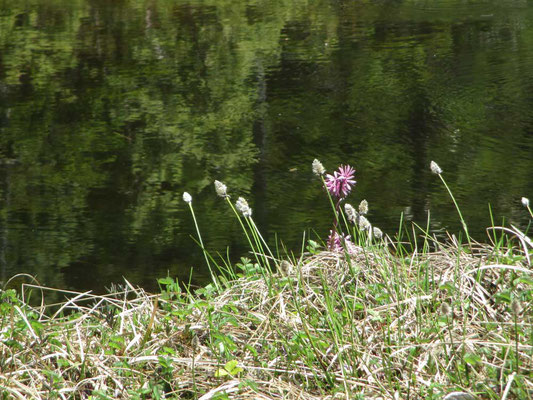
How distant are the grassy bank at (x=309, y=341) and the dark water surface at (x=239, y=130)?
3.86 feet

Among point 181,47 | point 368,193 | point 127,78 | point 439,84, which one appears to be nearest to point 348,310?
point 368,193

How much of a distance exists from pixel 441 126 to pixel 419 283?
3.80 metres

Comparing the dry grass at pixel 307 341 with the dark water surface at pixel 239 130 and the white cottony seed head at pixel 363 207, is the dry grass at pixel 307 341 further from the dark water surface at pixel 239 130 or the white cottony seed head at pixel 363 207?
the dark water surface at pixel 239 130

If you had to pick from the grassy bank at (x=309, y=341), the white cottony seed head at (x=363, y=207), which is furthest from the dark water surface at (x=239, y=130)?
the white cottony seed head at (x=363, y=207)

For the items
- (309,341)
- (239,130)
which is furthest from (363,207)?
(239,130)

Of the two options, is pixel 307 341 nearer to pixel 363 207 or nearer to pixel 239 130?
pixel 363 207

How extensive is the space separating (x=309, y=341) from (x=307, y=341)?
0.04 feet

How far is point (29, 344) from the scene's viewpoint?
2662mm

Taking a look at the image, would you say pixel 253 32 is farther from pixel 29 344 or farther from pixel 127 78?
pixel 29 344

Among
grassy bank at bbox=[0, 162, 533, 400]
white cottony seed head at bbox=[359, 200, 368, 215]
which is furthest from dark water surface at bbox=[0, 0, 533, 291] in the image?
white cottony seed head at bbox=[359, 200, 368, 215]

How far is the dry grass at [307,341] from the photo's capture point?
92.0 inches

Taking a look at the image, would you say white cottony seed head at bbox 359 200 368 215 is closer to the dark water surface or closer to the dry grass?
the dry grass

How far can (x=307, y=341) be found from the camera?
2576 millimetres

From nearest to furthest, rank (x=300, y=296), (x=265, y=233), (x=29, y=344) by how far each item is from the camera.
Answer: (x=29, y=344) → (x=300, y=296) → (x=265, y=233)
